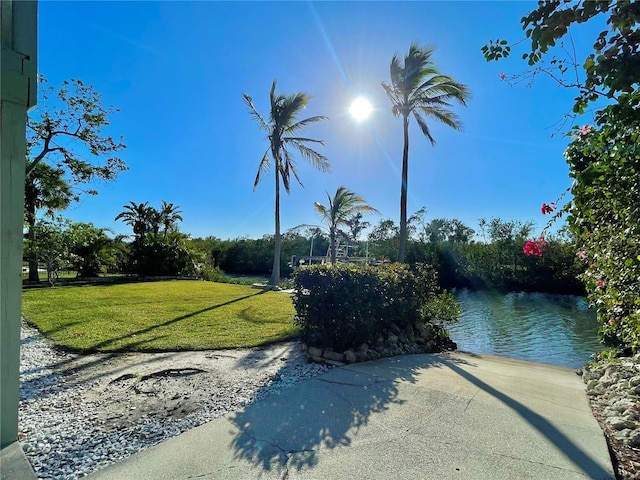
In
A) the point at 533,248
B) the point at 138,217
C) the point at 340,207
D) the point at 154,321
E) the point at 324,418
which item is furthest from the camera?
the point at 138,217

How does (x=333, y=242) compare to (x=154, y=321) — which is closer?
(x=154, y=321)

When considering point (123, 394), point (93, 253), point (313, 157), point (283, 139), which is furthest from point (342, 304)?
point (93, 253)

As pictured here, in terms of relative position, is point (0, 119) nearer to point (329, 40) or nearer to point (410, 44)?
point (329, 40)

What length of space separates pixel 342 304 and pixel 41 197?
16.5 m

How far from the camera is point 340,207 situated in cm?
1670

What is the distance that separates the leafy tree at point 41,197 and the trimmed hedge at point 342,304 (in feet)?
43.5

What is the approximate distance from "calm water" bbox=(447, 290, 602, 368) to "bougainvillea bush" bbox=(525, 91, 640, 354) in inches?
177

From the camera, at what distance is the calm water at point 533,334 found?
732cm

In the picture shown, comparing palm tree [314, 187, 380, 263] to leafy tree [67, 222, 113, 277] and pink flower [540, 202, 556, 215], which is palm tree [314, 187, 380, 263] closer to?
leafy tree [67, 222, 113, 277]

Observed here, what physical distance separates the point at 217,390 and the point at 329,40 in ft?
24.3

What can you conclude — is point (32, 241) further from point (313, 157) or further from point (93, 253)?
point (313, 157)

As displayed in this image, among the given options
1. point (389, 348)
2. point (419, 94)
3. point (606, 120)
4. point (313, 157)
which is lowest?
point (389, 348)

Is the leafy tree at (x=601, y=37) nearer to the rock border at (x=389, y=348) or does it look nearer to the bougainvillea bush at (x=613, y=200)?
the bougainvillea bush at (x=613, y=200)

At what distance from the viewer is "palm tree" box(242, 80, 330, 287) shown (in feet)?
49.8
